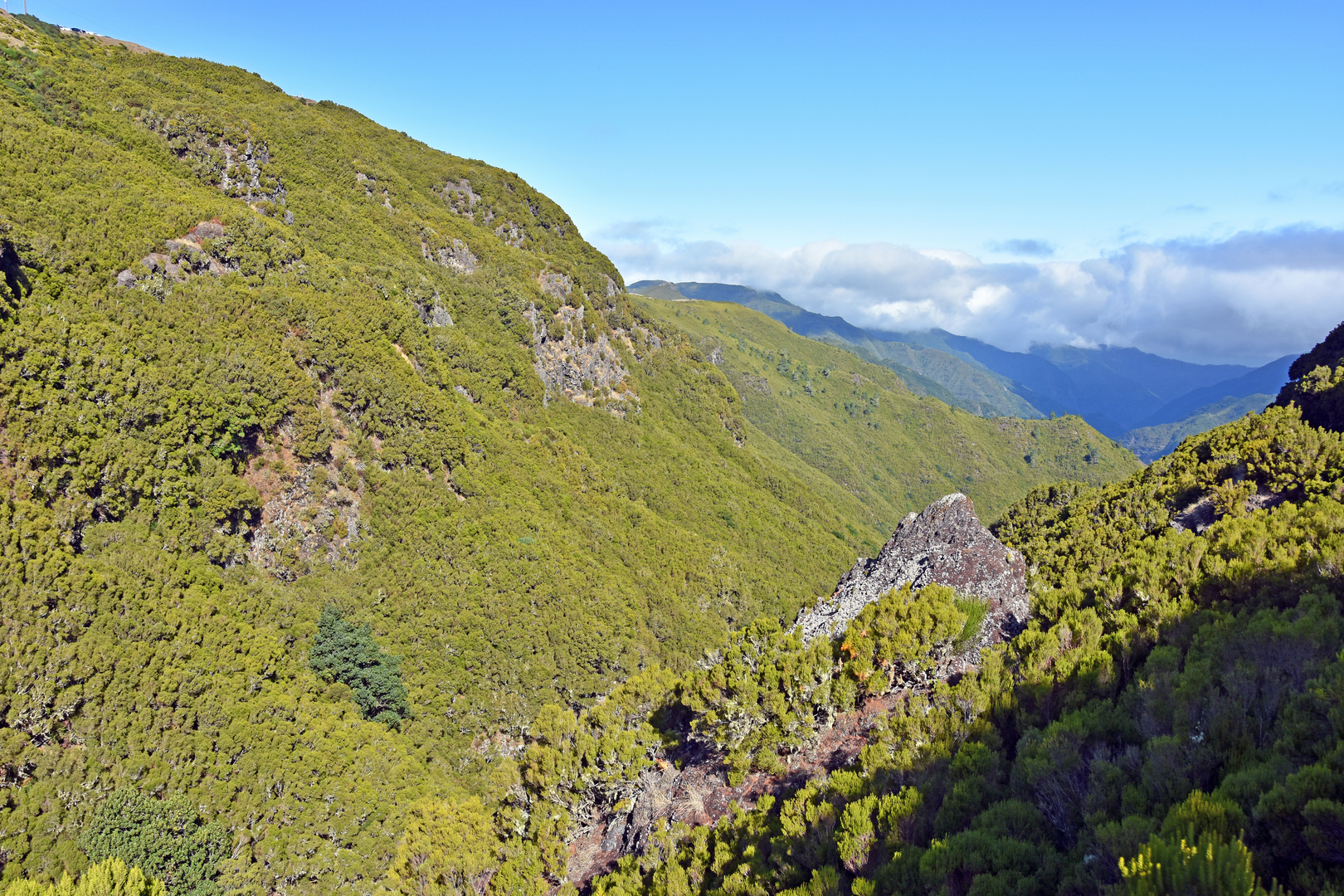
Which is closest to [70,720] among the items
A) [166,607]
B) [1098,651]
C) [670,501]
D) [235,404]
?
[166,607]

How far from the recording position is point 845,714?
17.1 m

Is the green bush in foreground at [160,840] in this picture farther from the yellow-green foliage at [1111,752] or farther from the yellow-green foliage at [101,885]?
the yellow-green foliage at [1111,752]

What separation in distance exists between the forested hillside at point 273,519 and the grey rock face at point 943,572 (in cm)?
1016

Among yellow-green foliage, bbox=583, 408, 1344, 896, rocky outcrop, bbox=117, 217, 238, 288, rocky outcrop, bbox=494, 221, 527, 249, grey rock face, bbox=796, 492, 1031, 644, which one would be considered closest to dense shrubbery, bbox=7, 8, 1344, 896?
yellow-green foliage, bbox=583, 408, 1344, 896

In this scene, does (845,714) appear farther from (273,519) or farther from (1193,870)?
(273,519)

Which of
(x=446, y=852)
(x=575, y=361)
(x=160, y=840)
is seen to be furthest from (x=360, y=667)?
(x=575, y=361)

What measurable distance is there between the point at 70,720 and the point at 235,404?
24.8 meters

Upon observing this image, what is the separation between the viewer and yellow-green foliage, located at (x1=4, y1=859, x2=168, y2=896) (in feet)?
61.2

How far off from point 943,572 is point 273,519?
47.7 m

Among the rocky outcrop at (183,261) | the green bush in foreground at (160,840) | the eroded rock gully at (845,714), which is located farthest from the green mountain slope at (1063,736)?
the rocky outcrop at (183,261)

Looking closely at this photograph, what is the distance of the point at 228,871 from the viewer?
1024 inches

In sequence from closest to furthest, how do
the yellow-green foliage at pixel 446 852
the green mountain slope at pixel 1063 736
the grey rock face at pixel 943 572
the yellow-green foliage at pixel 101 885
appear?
the green mountain slope at pixel 1063 736 → the yellow-green foliage at pixel 101 885 → the grey rock face at pixel 943 572 → the yellow-green foliage at pixel 446 852

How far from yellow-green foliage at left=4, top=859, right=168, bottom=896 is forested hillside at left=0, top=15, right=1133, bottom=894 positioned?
7.64 feet

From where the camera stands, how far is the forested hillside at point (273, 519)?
1048 inches
